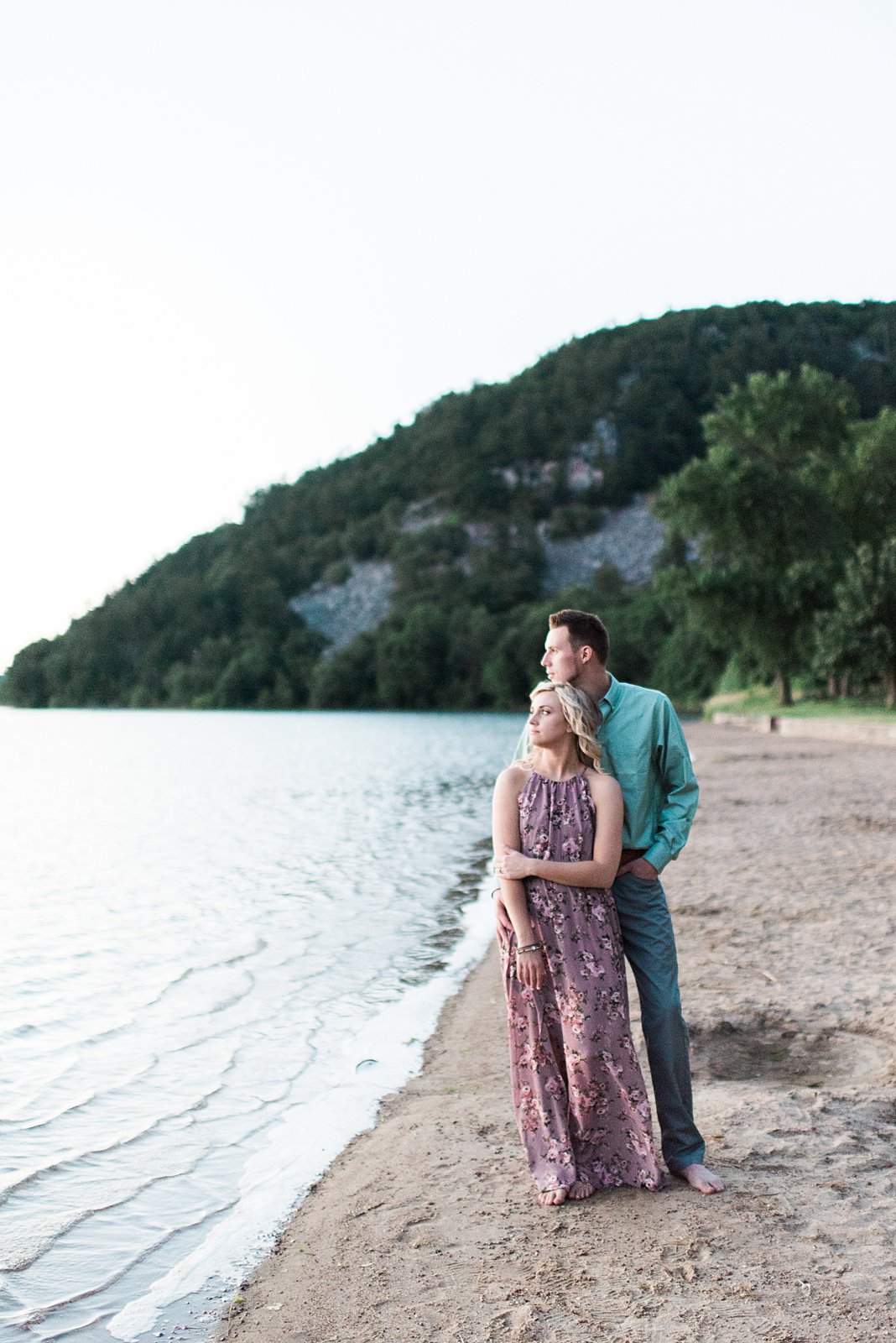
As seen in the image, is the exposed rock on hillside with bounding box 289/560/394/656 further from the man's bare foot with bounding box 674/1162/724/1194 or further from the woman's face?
the woman's face

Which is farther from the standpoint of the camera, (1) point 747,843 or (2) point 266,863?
(2) point 266,863

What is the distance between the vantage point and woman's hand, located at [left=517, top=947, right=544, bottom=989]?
382 centimetres

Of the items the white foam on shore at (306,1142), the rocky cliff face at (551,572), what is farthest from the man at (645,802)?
the rocky cliff face at (551,572)

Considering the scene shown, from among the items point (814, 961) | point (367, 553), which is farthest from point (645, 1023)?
point (367, 553)

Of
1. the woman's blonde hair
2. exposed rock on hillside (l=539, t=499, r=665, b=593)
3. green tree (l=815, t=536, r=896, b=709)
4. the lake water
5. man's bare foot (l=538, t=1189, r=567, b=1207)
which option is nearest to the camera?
the woman's blonde hair

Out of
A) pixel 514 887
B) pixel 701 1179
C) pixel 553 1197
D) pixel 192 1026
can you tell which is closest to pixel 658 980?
pixel 514 887

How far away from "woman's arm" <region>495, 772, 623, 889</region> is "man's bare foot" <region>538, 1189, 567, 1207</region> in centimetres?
107

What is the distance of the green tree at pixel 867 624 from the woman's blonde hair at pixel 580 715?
31.9 m

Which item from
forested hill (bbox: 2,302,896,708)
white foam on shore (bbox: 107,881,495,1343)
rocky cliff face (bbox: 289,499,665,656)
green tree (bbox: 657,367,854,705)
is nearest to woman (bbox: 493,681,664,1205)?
white foam on shore (bbox: 107,881,495,1343)

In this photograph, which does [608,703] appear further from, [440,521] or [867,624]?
[440,521]

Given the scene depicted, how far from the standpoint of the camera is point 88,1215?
15.7 feet

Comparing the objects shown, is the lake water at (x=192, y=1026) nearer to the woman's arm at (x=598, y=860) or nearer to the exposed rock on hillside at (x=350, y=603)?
the woman's arm at (x=598, y=860)

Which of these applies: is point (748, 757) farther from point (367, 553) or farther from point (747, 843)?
point (367, 553)

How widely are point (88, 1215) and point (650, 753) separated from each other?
9.85 ft
